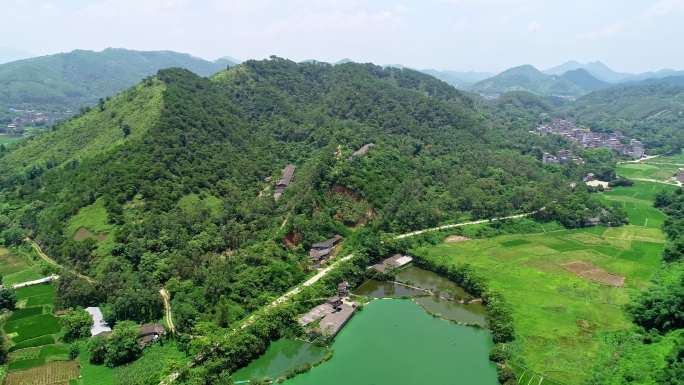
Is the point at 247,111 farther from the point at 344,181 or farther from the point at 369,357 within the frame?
the point at 369,357

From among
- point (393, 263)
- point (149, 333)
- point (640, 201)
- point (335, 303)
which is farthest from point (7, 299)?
point (640, 201)

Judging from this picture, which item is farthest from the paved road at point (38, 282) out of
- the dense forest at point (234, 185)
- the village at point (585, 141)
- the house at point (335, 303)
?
the village at point (585, 141)

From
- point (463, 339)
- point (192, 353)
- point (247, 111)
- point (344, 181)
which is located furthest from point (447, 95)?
point (192, 353)

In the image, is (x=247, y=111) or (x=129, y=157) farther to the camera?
(x=247, y=111)

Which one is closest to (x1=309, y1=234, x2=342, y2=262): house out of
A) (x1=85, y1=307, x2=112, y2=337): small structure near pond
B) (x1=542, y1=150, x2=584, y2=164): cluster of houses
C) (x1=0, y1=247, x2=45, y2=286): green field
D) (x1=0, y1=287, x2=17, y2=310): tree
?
(x1=85, y1=307, x2=112, y2=337): small structure near pond

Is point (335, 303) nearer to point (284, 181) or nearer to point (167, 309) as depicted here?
point (167, 309)
